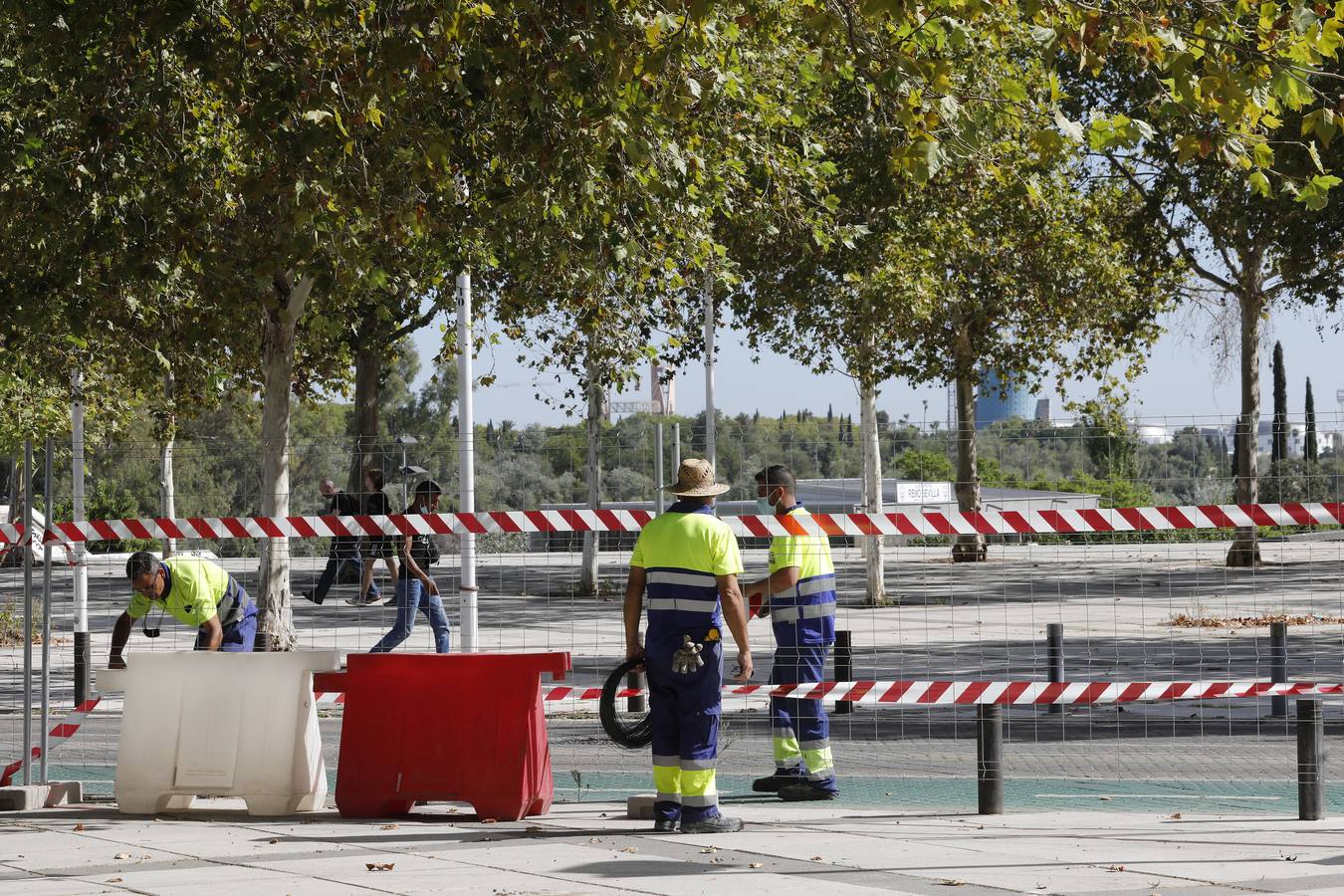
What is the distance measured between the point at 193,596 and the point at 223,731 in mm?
1196

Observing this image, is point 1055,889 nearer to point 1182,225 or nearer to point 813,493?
point 813,493

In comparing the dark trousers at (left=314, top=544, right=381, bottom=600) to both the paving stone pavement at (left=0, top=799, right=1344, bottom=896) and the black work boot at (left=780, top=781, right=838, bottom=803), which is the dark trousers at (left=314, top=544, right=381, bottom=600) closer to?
the paving stone pavement at (left=0, top=799, right=1344, bottom=896)

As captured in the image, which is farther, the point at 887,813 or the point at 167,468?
the point at 167,468

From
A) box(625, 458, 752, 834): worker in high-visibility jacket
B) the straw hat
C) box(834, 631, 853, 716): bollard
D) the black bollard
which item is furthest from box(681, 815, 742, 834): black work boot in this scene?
the black bollard

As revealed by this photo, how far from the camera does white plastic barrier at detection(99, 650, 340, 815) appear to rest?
9.05m

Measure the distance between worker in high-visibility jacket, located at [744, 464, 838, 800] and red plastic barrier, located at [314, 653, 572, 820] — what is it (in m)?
1.39

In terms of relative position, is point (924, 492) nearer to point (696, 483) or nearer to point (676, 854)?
point (696, 483)

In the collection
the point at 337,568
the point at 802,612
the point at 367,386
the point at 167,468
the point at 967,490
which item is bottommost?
the point at 802,612

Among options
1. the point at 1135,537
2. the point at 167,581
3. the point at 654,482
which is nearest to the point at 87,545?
the point at 167,581

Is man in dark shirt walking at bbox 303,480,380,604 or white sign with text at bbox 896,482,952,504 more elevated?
white sign with text at bbox 896,482,952,504

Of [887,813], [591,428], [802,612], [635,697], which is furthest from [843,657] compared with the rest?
[591,428]

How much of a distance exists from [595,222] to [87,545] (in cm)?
473

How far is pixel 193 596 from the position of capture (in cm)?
999

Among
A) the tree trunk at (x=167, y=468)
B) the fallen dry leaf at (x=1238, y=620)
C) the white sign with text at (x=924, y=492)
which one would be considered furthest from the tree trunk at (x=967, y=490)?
the tree trunk at (x=167, y=468)
